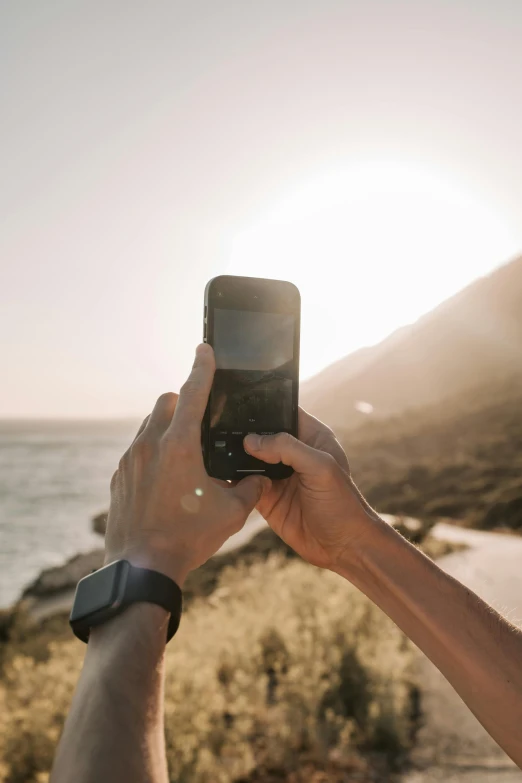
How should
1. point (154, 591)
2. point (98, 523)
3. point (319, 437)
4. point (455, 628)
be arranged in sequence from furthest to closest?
point (98, 523) → point (319, 437) → point (455, 628) → point (154, 591)

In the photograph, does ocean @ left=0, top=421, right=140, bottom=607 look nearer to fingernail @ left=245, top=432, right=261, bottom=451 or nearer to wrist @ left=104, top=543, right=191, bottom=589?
fingernail @ left=245, top=432, right=261, bottom=451

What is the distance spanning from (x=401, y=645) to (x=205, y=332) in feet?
16.6

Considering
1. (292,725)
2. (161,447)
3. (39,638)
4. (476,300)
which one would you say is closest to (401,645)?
(292,725)

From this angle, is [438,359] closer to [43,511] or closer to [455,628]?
[43,511]

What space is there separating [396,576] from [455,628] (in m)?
0.26

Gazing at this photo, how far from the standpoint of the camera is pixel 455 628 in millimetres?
1981

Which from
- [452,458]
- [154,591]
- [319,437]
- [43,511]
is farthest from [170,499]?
[43,511]

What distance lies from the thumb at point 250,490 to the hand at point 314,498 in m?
0.10

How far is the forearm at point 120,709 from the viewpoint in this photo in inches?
43.8

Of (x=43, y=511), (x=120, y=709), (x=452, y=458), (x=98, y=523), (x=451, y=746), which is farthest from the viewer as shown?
(x=43, y=511)

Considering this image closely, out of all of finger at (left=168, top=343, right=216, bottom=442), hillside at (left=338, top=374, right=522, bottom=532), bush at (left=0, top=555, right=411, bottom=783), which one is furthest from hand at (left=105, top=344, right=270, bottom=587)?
hillside at (left=338, top=374, right=522, bottom=532)

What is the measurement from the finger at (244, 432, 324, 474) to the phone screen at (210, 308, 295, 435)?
0.82ft

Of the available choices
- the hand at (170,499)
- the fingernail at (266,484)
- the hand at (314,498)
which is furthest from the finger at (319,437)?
the hand at (170,499)

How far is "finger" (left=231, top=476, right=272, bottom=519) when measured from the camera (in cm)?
210
